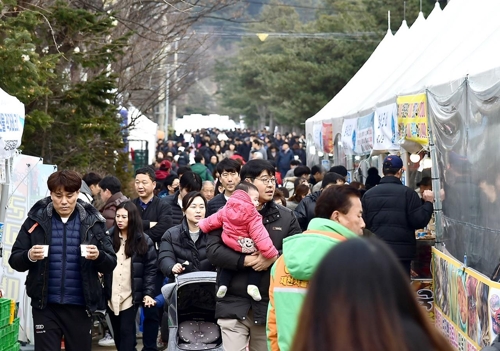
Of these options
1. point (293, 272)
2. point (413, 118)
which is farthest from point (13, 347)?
point (413, 118)

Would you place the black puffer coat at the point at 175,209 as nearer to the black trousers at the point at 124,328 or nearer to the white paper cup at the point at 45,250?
the black trousers at the point at 124,328

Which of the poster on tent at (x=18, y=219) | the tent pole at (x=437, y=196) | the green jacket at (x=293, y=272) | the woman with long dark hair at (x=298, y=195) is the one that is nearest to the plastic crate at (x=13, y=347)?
the poster on tent at (x=18, y=219)

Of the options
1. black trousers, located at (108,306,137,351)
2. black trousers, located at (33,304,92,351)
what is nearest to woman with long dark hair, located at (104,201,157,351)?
black trousers, located at (108,306,137,351)

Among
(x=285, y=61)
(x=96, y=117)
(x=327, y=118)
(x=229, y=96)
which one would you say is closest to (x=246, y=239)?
(x=96, y=117)

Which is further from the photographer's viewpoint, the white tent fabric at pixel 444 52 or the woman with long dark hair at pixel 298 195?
the woman with long dark hair at pixel 298 195

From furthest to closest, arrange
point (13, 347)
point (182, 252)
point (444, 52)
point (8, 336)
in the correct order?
point (444, 52) → point (182, 252) → point (13, 347) → point (8, 336)

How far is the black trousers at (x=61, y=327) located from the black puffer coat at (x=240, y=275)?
3.98ft

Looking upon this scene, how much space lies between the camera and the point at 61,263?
7133 mm

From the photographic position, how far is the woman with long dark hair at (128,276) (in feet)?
29.1

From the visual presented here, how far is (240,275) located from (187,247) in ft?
6.36

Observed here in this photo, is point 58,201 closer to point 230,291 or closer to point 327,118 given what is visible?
point 230,291

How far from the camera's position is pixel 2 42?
11.1 meters

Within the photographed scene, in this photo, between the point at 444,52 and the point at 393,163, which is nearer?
the point at 393,163

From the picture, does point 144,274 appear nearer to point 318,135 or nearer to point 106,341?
point 106,341
